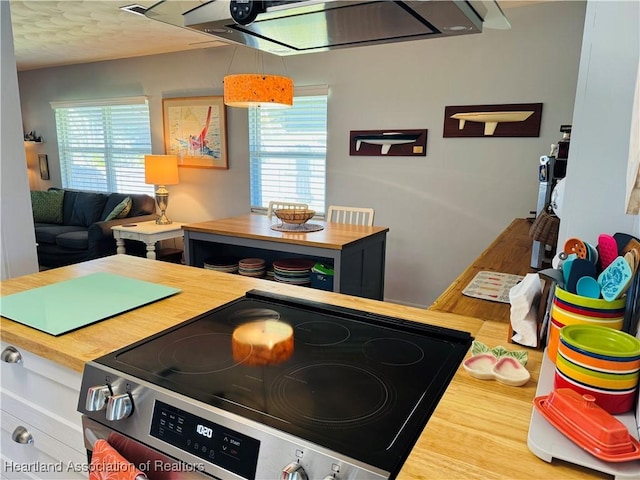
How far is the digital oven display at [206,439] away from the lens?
75 cm

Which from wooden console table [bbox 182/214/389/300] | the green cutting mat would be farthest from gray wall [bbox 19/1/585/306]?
the green cutting mat

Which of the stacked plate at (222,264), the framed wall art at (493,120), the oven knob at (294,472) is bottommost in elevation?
the stacked plate at (222,264)

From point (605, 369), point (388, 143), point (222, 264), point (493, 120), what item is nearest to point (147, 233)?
point (222, 264)

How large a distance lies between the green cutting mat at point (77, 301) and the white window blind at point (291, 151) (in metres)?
3.00

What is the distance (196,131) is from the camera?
492cm

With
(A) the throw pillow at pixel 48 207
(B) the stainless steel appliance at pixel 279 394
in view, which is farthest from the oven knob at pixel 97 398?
(A) the throw pillow at pixel 48 207

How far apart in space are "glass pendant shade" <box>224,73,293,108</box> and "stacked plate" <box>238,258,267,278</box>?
4.10 feet

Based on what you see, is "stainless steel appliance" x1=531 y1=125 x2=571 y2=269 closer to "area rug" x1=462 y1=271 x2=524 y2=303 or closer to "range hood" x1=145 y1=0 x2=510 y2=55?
"area rug" x1=462 y1=271 x2=524 y2=303

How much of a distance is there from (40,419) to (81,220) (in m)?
4.83

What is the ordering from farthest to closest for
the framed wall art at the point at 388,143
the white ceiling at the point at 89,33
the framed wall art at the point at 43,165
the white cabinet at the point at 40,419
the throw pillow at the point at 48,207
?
1. the framed wall art at the point at 43,165
2. the throw pillow at the point at 48,207
3. the framed wall art at the point at 388,143
4. the white ceiling at the point at 89,33
5. the white cabinet at the point at 40,419

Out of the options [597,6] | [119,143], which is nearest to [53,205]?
[119,143]

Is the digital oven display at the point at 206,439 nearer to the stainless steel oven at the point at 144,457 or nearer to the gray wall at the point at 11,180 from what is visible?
the stainless steel oven at the point at 144,457

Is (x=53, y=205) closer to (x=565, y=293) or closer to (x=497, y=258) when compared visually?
(x=497, y=258)

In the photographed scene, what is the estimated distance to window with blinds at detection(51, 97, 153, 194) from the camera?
5.43 m
